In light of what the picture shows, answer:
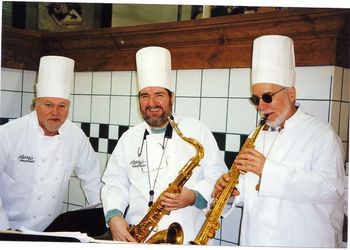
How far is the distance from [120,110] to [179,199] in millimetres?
434

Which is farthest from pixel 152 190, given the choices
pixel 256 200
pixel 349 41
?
pixel 349 41

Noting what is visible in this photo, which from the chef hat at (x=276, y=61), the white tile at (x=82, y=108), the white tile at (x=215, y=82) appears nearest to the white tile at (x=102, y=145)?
the white tile at (x=82, y=108)

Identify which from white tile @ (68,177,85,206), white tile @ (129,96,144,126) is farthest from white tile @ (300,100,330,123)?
white tile @ (68,177,85,206)

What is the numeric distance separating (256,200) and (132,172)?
50cm

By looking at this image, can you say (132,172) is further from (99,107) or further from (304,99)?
(304,99)

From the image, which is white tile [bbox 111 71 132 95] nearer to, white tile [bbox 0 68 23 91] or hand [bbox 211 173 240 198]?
white tile [bbox 0 68 23 91]

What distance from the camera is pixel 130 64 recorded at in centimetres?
171

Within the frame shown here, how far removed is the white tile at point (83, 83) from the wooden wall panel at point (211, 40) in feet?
0.09

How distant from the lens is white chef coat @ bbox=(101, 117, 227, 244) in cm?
164

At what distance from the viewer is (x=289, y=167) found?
4.90 feet

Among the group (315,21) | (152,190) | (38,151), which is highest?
(315,21)

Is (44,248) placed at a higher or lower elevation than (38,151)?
lower

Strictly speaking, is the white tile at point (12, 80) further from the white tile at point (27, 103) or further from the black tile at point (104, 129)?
the black tile at point (104, 129)

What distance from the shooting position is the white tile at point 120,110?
5.64 ft
